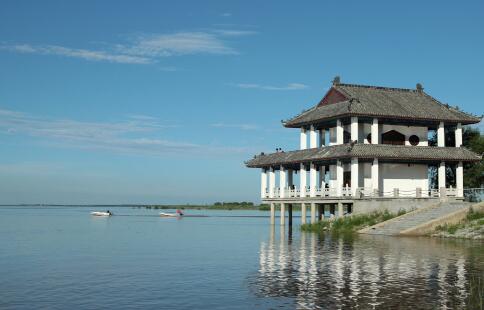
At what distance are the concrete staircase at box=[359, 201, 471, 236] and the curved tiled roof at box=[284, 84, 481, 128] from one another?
35.2 feet

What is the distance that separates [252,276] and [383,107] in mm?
36699

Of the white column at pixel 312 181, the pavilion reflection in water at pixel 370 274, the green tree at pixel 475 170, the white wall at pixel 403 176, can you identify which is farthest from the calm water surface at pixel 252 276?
the green tree at pixel 475 170

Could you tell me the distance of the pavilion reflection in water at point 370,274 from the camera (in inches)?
806

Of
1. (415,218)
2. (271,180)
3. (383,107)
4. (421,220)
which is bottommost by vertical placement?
(421,220)

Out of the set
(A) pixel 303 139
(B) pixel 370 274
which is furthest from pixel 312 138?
(B) pixel 370 274

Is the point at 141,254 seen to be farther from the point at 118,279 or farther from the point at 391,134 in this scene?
the point at 391,134

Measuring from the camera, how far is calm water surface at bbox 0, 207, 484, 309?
814 inches

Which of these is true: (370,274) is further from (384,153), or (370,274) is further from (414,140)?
(414,140)

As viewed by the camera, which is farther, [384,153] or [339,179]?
[339,179]

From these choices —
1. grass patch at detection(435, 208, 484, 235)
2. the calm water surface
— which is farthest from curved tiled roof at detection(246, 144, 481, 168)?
the calm water surface

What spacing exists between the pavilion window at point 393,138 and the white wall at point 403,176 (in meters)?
2.46

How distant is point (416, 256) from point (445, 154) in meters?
28.9

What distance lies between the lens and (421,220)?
49594mm

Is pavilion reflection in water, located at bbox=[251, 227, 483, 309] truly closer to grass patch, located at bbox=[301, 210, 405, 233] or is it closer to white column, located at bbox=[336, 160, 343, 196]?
grass patch, located at bbox=[301, 210, 405, 233]
